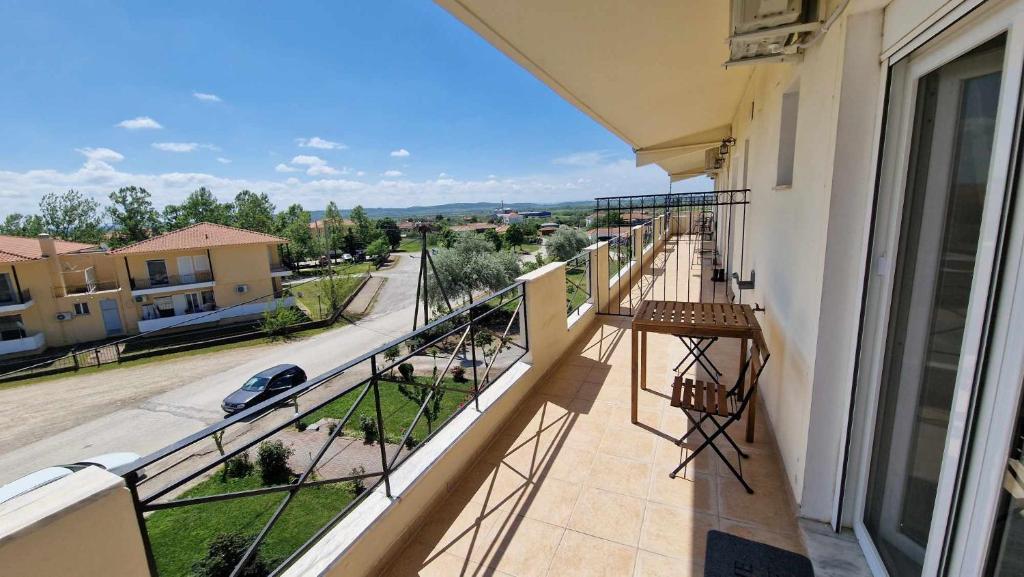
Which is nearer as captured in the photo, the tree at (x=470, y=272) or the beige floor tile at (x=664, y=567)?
the beige floor tile at (x=664, y=567)

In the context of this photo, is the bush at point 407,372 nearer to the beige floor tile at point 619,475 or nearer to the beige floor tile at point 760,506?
the beige floor tile at point 619,475

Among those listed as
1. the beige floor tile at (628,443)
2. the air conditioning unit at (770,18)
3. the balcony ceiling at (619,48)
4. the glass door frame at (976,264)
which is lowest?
the beige floor tile at (628,443)

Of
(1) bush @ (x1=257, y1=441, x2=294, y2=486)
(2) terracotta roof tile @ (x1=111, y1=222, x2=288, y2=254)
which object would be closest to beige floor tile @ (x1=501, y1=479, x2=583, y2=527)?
(1) bush @ (x1=257, y1=441, x2=294, y2=486)

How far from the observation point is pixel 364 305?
31875mm

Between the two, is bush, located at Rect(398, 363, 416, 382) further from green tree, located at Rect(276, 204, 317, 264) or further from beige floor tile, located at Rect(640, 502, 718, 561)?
green tree, located at Rect(276, 204, 317, 264)

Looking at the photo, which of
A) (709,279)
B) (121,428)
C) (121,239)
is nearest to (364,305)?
(121,428)

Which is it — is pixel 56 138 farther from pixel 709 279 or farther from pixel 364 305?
pixel 709 279

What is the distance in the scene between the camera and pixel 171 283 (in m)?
26.7

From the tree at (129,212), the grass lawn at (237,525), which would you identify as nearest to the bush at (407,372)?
the grass lawn at (237,525)

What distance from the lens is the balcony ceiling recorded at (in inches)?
85.4

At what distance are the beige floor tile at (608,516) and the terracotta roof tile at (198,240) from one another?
104 feet

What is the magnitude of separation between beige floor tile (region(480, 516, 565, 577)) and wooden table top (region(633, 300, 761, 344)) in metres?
1.44

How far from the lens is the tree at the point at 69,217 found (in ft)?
144

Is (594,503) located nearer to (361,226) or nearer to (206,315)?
(206,315)
